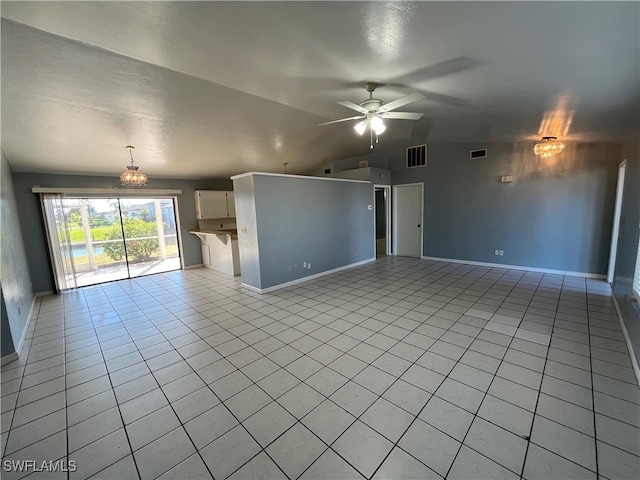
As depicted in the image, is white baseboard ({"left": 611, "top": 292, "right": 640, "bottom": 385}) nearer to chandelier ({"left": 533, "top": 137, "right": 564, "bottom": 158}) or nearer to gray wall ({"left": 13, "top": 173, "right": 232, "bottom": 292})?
chandelier ({"left": 533, "top": 137, "right": 564, "bottom": 158})

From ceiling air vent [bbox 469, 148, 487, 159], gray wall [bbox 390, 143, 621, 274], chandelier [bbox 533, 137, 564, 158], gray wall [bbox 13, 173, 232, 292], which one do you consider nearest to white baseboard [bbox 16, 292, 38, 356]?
gray wall [bbox 13, 173, 232, 292]

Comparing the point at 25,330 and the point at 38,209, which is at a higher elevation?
the point at 38,209

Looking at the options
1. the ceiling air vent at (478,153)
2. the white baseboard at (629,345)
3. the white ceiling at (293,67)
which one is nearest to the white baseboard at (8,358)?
the white ceiling at (293,67)

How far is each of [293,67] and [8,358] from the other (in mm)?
4149

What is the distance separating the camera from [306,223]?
513 cm

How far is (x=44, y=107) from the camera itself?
279cm

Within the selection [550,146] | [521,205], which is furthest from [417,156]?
[550,146]

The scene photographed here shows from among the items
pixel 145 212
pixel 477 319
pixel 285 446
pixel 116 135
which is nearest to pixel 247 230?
pixel 116 135

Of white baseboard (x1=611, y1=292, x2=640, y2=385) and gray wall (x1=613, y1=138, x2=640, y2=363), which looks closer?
white baseboard (x1=611, y1=292, x2=640, y2=385)

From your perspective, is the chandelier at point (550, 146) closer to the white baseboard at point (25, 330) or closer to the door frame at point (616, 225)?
the door frame at point (616, 225)

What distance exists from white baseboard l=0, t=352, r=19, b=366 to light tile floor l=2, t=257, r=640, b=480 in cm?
10

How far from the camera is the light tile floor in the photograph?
1.50m

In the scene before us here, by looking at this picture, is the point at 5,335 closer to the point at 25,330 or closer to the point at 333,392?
the point at 25,330

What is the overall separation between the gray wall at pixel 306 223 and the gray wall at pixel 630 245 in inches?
169
